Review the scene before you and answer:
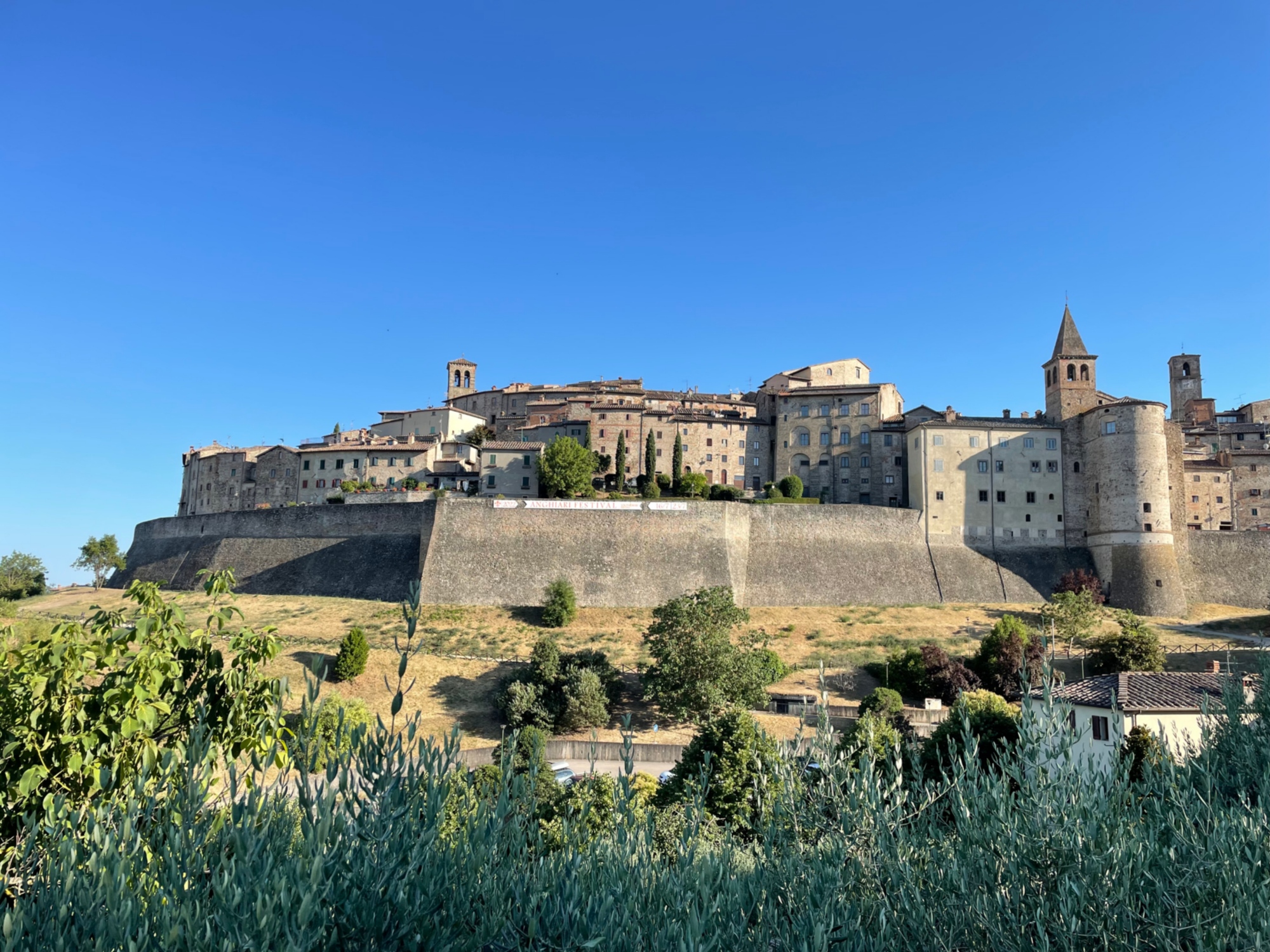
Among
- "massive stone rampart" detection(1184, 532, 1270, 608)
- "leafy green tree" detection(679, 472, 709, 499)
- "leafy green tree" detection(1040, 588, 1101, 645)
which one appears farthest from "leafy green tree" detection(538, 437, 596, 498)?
"massive stone rampart" detection(1184, 532, 1270, 608)

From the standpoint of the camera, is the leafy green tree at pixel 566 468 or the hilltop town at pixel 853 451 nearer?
the hilltop town at pixel 853 451

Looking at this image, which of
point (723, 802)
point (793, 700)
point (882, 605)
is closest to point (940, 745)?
point (723, 802)

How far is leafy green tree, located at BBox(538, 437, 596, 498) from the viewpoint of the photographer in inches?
2564

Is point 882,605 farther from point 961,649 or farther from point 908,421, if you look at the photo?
point 908,421

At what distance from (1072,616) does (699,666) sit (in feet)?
73.9

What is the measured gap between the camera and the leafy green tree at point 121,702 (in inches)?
329

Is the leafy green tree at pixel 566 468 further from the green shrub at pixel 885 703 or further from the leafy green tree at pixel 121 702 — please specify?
the leafy green tree at pixel 121 702

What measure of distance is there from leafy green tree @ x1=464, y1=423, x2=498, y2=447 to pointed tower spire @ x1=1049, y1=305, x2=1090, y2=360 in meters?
50.8

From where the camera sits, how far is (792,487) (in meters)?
67.0

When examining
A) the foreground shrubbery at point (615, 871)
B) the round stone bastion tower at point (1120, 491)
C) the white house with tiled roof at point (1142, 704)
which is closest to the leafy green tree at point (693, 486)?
the round stone bastion tower at point (1120, 491)

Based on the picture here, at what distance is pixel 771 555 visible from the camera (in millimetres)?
55875

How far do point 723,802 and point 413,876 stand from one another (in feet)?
57.1

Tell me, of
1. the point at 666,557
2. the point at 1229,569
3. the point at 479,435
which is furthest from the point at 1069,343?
the point at 479,435

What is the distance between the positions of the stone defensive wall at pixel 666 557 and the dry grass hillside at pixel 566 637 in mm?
1837
